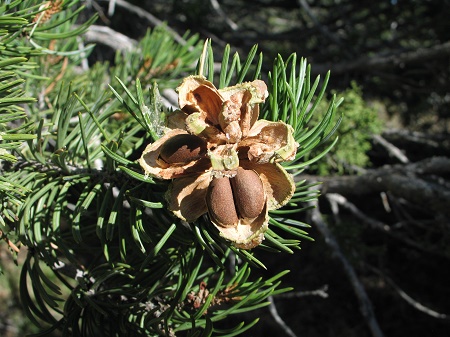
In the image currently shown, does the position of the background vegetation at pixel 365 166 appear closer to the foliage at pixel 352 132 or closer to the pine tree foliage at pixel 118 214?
the foliage at pixel 352 132

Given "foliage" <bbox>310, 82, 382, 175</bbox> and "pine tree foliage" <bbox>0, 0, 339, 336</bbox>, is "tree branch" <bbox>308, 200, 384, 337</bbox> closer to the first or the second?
"foliage" <bbox>310, 82, 382, 175</bbox>

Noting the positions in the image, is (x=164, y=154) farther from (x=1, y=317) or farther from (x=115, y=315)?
(x=1, y=317)

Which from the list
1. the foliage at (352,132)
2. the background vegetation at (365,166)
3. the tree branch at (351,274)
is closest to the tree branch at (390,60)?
the background vegetation at (365,166)

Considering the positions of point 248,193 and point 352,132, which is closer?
point 248,193

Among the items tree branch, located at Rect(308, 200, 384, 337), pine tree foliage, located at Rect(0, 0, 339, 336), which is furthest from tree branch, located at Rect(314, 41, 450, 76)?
pine tree foliage, located at Rect(0, 0, 339, 336)

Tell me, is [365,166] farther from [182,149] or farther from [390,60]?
[182,149]

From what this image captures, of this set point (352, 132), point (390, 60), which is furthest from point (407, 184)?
point (390, 60)

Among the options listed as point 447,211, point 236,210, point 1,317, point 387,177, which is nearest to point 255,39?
point 387,177
